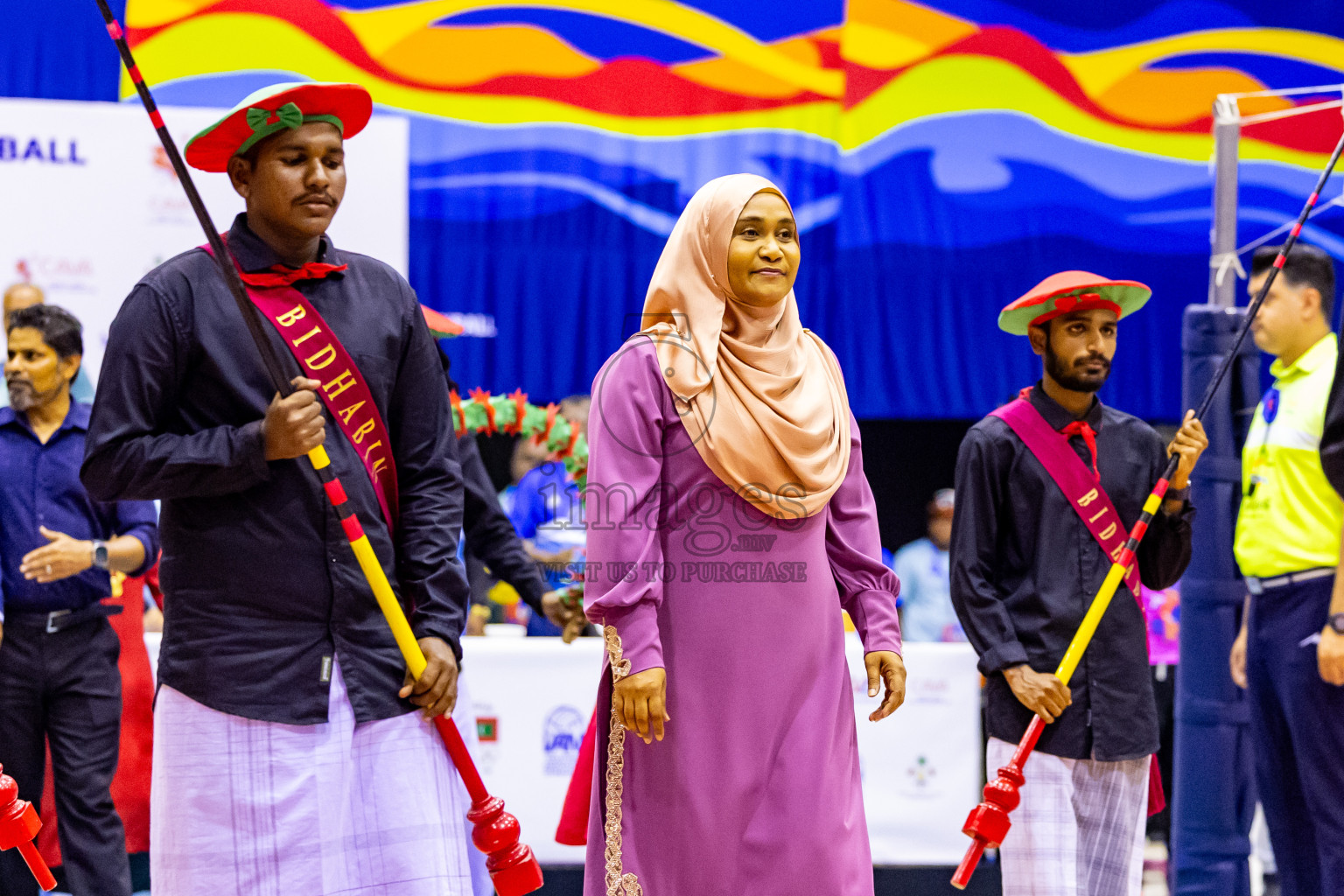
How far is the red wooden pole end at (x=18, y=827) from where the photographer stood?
273 centimetres

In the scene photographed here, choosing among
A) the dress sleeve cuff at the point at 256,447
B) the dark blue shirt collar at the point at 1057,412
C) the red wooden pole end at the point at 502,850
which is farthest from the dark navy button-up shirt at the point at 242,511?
the dark blue shirt collar at the point at 1057,412

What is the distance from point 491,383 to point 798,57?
2.89 metres

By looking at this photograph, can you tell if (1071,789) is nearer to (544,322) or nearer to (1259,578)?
(1259,578)

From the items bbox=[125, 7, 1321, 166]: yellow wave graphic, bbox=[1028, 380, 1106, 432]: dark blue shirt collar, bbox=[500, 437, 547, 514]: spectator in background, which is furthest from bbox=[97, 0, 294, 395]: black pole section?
bbox=[125, 7, 1321, 166]: yellow wave graphic

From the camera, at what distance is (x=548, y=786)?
194 inches

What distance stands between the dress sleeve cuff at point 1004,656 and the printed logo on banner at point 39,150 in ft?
13.3

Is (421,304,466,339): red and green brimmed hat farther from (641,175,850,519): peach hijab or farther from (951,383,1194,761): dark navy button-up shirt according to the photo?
(951,383,1194,761): dark navy button-up shirt

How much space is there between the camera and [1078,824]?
361cm

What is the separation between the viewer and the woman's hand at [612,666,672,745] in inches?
101

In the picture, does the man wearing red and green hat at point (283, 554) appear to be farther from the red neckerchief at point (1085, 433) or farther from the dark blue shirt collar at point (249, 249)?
the red neckerchief at point (1085, 433)

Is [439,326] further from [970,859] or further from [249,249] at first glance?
[970,859]

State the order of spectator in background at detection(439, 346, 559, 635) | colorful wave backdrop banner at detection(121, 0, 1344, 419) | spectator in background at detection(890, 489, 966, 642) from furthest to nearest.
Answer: colorful wave backdrop banner at detection(121, 0, 1344, 419)
spectator in background at detection(890, 489, 966, 642)
spectator in background at detection(439, 346, 559, 635)

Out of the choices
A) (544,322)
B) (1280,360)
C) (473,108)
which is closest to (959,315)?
(544,322)

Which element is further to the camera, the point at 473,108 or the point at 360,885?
the point at 473,108
